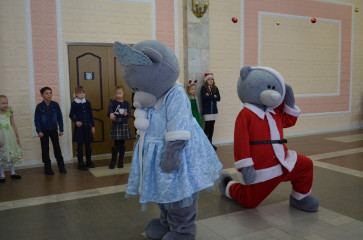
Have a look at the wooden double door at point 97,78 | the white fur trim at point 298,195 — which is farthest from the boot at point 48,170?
the white fur trim at point 298,195

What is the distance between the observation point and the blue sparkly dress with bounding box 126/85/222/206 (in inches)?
92.6

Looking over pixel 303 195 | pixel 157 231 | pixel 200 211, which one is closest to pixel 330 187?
pixel 303 195

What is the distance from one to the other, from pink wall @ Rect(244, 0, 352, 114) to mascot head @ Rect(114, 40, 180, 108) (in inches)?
203

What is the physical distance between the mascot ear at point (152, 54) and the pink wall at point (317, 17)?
17.2 feet

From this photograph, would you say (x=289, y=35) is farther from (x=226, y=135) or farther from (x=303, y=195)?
(x=303, y=195)

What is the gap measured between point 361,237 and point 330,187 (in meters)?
1.35

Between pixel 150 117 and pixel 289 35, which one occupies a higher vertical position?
pixel 289 35

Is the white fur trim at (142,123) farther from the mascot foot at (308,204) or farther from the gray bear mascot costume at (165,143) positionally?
the mascot foot at (308,204)

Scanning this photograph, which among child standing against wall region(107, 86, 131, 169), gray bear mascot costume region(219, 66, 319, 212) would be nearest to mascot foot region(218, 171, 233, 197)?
gray bear mascot costume region(219, 66, 319, 212)

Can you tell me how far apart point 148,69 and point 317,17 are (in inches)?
281

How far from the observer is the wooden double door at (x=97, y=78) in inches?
230

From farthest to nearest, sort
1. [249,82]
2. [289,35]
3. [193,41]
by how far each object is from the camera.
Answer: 1. [289,35]
2. [193,41]
3. [249,82]

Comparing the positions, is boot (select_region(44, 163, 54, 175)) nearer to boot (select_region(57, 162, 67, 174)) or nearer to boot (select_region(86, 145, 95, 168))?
boot (select_region(57, 162, 67, 174))

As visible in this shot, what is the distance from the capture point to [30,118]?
17.9ft
